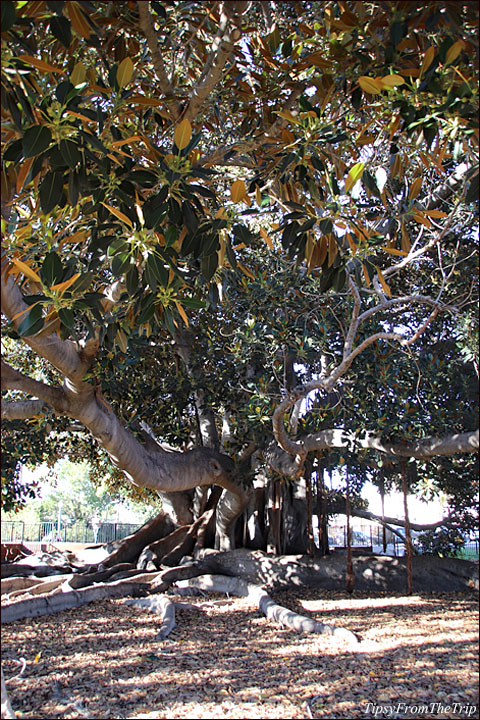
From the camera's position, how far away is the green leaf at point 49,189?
216 cm

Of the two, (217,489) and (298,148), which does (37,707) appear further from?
(217,489)

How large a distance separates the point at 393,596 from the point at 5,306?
8.19 m

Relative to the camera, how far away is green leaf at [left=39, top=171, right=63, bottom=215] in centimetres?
216

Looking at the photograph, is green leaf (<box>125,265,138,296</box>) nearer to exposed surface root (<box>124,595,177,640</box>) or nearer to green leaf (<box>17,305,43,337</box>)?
green leaf (<box>17,305,43,337</box>)

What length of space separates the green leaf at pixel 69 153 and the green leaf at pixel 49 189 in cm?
13

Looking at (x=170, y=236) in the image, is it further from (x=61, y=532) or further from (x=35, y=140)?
(x=61, y=532)

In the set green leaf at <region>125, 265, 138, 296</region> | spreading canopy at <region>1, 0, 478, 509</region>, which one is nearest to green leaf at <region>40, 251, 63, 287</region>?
spreading canopy at <region>1, 0, 478, 509</region>

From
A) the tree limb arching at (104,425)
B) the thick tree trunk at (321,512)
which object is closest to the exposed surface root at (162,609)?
the tree limb arching at (104,425)

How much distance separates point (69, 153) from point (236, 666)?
4.28 meters

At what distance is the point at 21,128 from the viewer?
195 cm

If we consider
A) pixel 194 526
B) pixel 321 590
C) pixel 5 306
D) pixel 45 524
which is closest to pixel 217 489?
pixel 194 526

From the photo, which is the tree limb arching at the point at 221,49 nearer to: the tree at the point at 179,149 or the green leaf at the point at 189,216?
the tree at the point at 179,149

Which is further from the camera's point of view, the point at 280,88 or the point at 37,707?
the point at 37,707

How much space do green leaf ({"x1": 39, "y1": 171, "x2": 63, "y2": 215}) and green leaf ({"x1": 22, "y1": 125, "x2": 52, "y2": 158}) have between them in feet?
0.70
